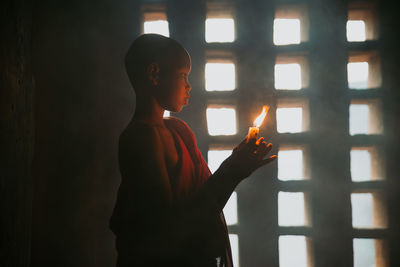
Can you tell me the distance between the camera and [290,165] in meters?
1.84

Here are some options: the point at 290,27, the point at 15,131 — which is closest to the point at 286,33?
the point at 290,27

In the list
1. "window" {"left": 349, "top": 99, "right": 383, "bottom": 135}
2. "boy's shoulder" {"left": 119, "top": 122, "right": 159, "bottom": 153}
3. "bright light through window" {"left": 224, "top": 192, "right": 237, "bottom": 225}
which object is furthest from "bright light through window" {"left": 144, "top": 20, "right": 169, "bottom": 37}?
"window" {"left": 349, "top": 99, "right": 383, "bottom": 135}

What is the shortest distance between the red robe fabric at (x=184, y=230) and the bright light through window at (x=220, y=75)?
68cm

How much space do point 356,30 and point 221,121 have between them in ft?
3.71

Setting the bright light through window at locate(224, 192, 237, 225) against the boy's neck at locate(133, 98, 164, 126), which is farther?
the bright light through window at locate(224, 192, 237, 225)

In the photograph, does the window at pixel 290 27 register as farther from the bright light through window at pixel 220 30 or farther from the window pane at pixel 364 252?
the window pane at pixel 364 252

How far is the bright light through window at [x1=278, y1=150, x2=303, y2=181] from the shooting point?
1822mm

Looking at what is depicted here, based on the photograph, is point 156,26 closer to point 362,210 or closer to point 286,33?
point 286,33

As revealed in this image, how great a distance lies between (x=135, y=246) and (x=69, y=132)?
908 millimetres

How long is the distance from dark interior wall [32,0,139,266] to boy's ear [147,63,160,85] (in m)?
0.47

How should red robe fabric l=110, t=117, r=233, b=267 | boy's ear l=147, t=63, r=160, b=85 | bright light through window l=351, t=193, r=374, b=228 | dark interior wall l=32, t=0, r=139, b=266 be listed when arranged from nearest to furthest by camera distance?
1. red robe fabric l=110, t=117, r=233, b=267
2. boy's ear l=147, t=63, r=160, b=85
3. dark interior wall l=32, t=0, r=139, b=266
4. bright light through window l=351, t=193, r=374, b=228

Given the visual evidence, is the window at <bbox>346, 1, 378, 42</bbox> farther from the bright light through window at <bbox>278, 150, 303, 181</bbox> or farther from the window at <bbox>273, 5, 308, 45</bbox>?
the bright light through window at <bbox>278, 150, 303, 181</bbox>

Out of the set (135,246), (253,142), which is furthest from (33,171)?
(253,142)

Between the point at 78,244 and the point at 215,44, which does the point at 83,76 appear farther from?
the point at 78,244
